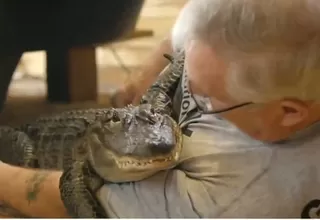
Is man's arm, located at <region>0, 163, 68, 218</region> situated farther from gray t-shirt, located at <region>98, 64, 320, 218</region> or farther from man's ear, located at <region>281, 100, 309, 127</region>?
man's ear, located at <region>281, 100, 309, 127</region>

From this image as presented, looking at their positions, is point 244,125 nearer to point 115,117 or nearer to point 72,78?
point 115,117

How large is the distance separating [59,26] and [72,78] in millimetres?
275

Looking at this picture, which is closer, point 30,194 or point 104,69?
point 30,194

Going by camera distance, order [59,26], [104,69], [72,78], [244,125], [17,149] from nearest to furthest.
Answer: [244,125]
[17,149]
[59,26]
[72,78]
[104,69]

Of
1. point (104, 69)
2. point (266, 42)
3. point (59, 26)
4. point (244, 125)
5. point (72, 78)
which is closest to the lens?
point (266, 42)

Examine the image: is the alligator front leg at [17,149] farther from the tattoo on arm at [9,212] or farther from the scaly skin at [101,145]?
the tattoo on arm at [9,212]

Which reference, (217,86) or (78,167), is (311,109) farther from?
(78,167)

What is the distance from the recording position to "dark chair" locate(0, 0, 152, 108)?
1.35 metres

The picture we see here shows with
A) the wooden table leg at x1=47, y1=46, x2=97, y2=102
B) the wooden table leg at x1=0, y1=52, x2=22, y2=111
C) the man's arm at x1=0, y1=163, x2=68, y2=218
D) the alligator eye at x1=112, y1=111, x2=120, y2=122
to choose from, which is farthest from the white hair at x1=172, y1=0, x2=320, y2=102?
the wooden table leg at x1=47, y1=46, x2=97, y2=102

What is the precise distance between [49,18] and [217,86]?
627 mm

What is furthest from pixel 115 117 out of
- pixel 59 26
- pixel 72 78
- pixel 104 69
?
pixel 104 69

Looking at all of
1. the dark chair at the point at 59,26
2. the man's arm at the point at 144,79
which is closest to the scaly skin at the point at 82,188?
the man's arm at the point at 144,79

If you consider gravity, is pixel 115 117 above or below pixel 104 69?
above

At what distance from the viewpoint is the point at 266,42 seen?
30.8 inches
